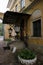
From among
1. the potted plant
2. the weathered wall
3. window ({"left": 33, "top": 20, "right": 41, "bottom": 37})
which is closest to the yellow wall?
the weathered wall

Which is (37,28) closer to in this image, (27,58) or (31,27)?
(31,27)

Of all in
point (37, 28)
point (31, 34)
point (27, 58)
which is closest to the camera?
point (27, 58)

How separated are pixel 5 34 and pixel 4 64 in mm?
12890

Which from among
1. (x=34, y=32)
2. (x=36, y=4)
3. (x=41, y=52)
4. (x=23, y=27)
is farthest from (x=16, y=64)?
(x=23, y=27)

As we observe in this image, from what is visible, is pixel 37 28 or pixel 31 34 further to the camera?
pixel 31 34

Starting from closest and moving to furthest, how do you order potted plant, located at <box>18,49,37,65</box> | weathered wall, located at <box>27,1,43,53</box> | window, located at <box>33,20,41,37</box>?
potted plant, located at <box>18,49,37,65</box>
weathered wall, located at <box>27,1,43,53</box>
window, located at <box>33,20,41,37</box>

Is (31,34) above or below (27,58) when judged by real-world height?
above

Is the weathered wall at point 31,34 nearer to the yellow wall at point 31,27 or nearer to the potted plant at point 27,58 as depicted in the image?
the yellow wall at point 31,27

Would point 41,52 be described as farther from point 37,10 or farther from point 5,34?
point 5,34

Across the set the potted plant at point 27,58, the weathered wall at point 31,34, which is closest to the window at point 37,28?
the weathered wall at point 31,34

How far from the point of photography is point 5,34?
17641 millimetres

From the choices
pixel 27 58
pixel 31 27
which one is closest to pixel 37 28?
pixel 31 27

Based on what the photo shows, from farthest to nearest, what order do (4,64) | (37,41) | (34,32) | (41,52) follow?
(34,32) → (37,41) → (41,52) → (4,64)

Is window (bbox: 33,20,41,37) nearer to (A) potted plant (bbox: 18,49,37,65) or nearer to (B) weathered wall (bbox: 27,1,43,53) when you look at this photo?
(B) weathered wall (bbox: 27,1,43,53)
